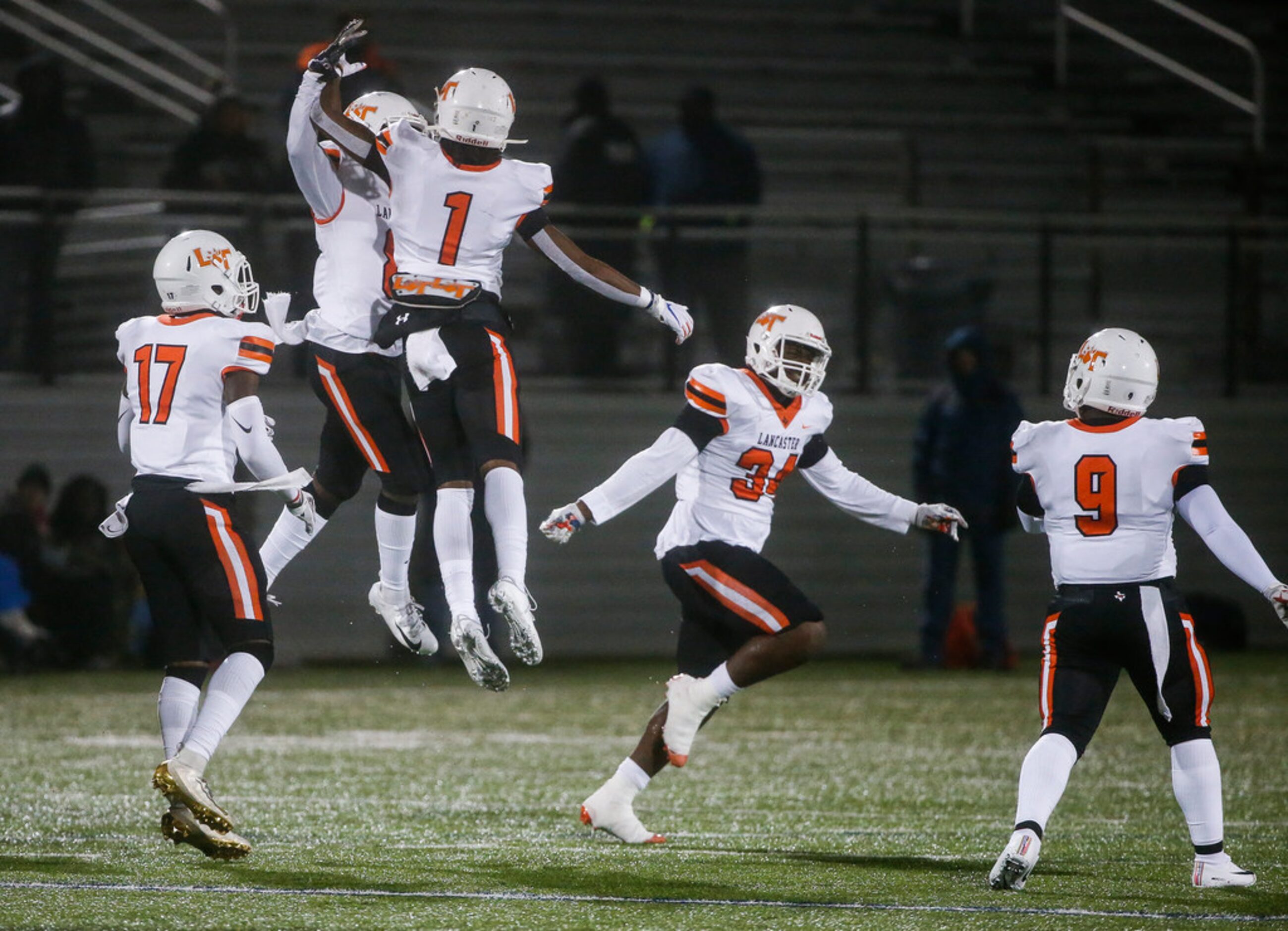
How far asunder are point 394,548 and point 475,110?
1.64 meters

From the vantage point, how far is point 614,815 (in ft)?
22.5

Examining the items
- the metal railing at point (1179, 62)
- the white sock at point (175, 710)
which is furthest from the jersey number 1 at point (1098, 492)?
the metal railing at point (1179, 62)

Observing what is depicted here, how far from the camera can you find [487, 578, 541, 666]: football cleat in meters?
6.35

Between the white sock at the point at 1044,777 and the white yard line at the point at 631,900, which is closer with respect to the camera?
the white yard line at the point at 631,900

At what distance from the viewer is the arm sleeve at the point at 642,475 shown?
6.63 meters

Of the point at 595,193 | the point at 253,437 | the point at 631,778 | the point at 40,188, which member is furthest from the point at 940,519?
Result: the point at 40,188

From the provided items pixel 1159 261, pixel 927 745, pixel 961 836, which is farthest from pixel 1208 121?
pixel 961 836

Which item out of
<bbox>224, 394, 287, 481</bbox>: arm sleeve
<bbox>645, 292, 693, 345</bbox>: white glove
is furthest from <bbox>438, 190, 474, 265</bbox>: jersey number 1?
<bbox>224, 394, 287, 481</bbox>: arm sleeve

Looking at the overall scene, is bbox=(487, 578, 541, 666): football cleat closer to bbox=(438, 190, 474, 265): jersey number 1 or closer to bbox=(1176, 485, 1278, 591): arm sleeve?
bbox=(438, 190, 474, 265): jersey number 1

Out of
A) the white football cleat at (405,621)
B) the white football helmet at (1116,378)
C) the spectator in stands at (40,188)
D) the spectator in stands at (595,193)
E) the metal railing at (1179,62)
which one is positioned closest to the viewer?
the white football helmet at (1116,378)

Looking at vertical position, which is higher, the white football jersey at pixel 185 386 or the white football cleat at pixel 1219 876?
the white football jersey at pixel 185 386

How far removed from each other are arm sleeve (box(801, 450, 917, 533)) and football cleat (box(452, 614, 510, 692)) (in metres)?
1.36

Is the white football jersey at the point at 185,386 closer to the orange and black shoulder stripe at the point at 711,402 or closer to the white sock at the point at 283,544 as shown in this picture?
the white sock at the point at 283,544

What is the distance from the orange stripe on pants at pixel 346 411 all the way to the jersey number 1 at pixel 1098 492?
2.45 meters
